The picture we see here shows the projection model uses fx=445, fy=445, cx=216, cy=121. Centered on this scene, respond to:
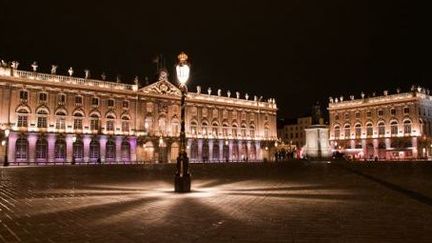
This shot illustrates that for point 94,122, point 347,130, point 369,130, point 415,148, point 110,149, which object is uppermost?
point 94,122

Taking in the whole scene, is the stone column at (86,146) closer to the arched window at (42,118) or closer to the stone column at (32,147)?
the arched window at (42,118)

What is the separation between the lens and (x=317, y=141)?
53.8 metres

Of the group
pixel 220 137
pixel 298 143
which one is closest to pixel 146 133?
pixel 220 137

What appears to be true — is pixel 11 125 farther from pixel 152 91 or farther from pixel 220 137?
pixel 220 137

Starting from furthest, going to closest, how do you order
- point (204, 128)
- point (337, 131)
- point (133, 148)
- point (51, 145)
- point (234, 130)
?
point (337, 131), point (234, 130), point (204, 128), point (133, 148), point (51, 145)

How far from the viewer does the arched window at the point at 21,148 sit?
5856 cm

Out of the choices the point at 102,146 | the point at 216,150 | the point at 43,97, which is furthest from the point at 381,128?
the point at 43,97

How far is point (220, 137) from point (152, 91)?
16438 mm

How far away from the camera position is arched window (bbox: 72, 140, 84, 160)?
6358cm

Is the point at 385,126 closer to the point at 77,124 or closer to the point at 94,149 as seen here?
the point at 94,149

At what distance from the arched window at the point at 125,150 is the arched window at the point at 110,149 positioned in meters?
1.60

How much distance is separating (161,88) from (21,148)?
2609 cm

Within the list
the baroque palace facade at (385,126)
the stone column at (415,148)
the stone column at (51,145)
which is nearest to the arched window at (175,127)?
the stone column at (51,145)

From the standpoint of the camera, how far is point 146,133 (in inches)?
2864
